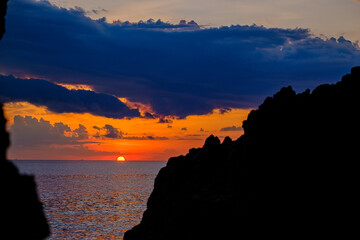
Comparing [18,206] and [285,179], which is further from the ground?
[18,206]

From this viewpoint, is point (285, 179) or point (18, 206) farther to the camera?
point (285, 179)

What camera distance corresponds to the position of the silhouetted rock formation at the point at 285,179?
3650 cm

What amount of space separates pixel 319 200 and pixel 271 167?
572 cm

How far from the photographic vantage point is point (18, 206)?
12.2 metres

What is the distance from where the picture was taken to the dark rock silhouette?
38.8 ft

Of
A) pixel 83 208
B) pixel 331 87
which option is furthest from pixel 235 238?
pixel 83 208

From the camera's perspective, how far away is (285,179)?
39250 millimetres

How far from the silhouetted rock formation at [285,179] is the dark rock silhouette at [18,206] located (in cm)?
2851

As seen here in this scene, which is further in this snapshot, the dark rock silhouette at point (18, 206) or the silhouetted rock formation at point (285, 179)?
the silhouetted rock formation at point (285, 179)

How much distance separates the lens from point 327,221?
118 ft

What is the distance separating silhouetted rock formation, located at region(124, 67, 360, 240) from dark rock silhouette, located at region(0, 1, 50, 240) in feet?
93.5

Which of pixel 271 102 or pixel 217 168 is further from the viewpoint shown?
pixel 217 168

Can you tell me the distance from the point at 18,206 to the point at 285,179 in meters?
31.1

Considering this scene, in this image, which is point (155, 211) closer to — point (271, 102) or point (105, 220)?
point (271, 102)
